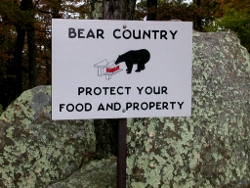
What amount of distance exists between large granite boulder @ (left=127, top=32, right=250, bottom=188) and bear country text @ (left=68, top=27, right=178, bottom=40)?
2.77 feet

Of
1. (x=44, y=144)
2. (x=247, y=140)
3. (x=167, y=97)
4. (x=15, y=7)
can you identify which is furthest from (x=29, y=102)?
(x=15, y=7)

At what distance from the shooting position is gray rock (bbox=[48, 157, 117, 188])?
3033 millimetres

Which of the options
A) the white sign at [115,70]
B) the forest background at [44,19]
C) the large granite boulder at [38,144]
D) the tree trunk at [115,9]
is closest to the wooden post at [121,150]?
the white sign at [115,70]

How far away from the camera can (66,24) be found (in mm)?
2240

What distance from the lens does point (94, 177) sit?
3127mm

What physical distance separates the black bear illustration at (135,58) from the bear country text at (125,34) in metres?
0.11

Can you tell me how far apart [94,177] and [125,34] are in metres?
1.46

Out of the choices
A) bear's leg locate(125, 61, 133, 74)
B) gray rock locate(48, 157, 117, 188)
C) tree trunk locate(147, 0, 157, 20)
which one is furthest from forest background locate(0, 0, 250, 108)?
bear's leg locate(125, 61, 133, 74)

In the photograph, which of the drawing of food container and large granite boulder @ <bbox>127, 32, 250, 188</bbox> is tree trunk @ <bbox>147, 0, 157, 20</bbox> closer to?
large granite boulder @ <bbox>127, 32, 250, 188</bbox>

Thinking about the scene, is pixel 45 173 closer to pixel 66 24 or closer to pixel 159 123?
pixel 159 123

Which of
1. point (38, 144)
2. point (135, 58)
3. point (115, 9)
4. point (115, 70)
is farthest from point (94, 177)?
point (115, 9)

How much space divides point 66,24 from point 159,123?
1228 mm

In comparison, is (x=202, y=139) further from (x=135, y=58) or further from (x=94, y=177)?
(x=135, y=58)

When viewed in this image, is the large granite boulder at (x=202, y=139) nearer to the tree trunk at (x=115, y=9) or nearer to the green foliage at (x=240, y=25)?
the tree trunk at (x=115, y=9)
